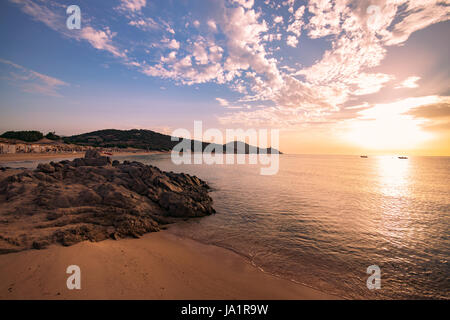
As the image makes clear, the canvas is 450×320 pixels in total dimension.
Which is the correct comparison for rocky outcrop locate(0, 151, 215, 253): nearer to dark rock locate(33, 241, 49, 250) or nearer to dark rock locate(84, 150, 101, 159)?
dark rock locate(33, 241, 49, 250)

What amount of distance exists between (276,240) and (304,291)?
13.6 ft

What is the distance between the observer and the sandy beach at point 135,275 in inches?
189

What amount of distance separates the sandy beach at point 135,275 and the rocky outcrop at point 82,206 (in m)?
0.96

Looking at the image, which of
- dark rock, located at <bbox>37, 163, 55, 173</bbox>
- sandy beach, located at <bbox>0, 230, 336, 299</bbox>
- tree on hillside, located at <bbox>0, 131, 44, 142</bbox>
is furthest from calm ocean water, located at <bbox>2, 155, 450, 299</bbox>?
tree on hillside, located at <bbox>0, 131, 44, 142</bbox>

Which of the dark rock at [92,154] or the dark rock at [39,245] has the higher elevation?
the dark rock at [92,154]

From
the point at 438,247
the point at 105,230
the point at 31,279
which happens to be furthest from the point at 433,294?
the point at 105,230

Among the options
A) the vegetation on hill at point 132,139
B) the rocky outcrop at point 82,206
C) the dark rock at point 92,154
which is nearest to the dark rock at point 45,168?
the rocky outcrop at point 82,206

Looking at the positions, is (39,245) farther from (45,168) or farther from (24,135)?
(24,135)

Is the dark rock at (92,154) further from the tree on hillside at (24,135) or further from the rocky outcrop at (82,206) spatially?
the tree on hillside at (24,135)

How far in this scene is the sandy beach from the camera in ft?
15.8

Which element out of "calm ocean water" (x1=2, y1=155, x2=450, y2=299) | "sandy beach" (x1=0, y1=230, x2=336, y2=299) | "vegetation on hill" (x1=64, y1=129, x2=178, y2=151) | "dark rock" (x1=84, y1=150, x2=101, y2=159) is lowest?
"calm ocean water" (x1=2, y1=155, x2=450, y2=299)

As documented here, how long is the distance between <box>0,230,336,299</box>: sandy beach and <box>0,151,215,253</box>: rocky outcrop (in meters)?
0.96

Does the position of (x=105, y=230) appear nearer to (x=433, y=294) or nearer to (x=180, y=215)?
(x=180, y=215)

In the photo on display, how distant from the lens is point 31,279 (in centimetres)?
490
